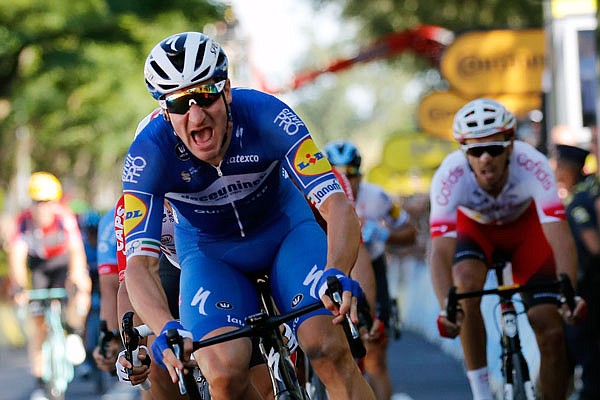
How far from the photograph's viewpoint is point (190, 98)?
601 cm

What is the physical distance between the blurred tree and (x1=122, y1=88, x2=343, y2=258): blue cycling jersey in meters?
22.6

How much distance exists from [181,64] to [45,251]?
903 cm

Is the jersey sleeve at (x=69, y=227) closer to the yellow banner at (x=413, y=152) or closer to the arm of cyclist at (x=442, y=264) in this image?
the arm of cyclist at (x=442, y=264)

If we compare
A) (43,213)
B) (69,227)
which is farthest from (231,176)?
(43,213)

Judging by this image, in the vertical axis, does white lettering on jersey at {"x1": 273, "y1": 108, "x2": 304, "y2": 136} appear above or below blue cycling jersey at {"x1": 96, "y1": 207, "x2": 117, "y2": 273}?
above

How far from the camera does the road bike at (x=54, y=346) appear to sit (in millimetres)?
13711

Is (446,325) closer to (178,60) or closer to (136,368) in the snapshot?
(136,368)

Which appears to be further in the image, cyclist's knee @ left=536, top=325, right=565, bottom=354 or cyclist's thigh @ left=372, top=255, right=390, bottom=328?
cyclist's thigh @ left=372, top=255, right=390, bottom=328

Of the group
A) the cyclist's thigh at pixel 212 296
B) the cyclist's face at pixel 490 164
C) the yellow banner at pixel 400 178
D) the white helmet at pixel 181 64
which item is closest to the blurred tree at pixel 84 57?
the yellow banner at pixel 400 178

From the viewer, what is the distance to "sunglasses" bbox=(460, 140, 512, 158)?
8.08m

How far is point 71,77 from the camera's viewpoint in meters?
36.7

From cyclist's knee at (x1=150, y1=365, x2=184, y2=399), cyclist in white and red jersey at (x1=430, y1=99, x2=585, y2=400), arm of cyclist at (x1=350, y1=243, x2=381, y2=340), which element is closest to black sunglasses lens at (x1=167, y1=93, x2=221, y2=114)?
cyclist's knee at (x1=150, y1=365, x2=184, y2=399)

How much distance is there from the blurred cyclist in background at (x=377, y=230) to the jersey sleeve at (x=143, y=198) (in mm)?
3801

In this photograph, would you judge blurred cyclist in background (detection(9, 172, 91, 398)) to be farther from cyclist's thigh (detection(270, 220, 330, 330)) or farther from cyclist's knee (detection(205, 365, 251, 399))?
cyclist's knee (detection(205, 365, 251, 399))
